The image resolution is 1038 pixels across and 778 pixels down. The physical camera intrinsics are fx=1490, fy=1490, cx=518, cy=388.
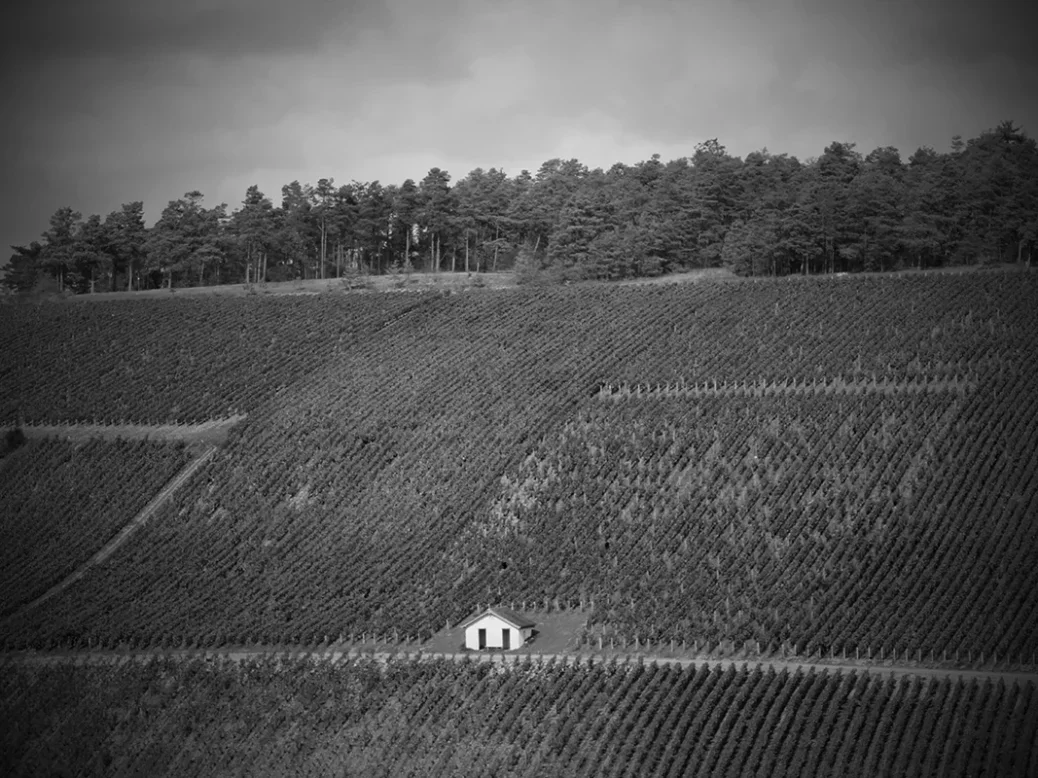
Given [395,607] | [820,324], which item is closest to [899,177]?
[820,324]

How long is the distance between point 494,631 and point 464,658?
152 cm

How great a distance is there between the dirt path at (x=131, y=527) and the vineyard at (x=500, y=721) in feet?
24.2

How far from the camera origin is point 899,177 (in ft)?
359

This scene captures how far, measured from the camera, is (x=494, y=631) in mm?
50750

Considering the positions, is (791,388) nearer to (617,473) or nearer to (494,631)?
(617,473)

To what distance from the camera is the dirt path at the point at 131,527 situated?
59375 mm

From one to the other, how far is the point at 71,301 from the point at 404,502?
47238mm

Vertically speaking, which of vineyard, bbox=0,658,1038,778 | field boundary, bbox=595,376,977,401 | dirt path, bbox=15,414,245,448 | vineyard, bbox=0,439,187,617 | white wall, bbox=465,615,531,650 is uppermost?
field boundary, bbox=595,376,977,401

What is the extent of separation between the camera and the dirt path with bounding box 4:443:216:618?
59.4m

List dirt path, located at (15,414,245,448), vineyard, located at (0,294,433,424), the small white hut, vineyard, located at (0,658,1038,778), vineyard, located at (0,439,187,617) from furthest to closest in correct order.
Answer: vineyard, located at (0,294,433,424) < dirt path, located at (15,414,245,448) < vineyard, located at (0,439,187,617) < the small white hut < vineyard, located at (0,658,1038,778)

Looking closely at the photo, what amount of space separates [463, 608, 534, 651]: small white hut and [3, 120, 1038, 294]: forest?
151ft

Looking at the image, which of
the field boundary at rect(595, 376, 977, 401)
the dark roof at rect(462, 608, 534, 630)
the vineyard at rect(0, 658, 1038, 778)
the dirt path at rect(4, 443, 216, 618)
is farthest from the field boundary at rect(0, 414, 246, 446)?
the dark roof at rect(462, 608, 534, 630)

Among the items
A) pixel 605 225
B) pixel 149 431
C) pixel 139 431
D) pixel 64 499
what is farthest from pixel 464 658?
pixel 605 225

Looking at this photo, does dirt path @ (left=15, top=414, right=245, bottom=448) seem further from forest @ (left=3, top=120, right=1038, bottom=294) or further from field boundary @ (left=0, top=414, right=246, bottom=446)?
forest @ (left=3, top=120, right=1038, bottom=294)
